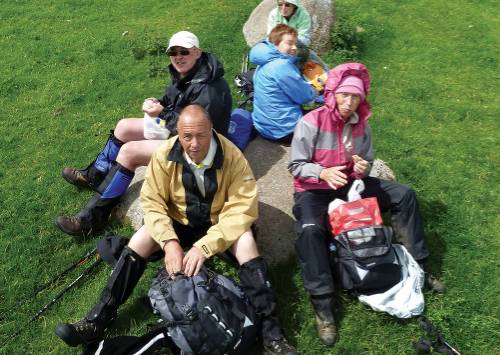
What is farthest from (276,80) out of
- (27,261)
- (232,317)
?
(27,261)

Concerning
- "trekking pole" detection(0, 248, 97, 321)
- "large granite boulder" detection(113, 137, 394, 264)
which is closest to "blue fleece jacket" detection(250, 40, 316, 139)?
"large granite boulder" detection(113, 137, 394, 264)

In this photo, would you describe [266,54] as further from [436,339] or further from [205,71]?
[436,339]

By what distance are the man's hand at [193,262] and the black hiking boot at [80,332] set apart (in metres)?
1.00

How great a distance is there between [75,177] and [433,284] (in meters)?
4.66

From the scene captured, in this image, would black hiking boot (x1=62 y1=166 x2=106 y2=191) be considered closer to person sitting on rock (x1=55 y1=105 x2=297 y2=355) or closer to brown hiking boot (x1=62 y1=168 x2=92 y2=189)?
brown hiking boot (x1=62 y1=168 x2=92 y2=189)

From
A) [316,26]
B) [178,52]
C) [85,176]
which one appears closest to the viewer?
[178,52]

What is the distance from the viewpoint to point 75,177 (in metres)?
6.16

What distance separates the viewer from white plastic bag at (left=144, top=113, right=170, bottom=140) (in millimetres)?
5648

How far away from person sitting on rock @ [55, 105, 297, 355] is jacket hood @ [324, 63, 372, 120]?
1138 mm

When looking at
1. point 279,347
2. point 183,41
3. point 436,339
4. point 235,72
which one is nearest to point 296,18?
point 235,72

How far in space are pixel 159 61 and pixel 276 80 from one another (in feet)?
12.9

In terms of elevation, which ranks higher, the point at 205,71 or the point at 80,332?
the point at 205,71

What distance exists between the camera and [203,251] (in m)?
4.29

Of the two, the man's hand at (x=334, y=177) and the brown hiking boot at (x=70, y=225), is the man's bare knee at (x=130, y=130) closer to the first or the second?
the brown hiking boot at (x=70, y=225)
